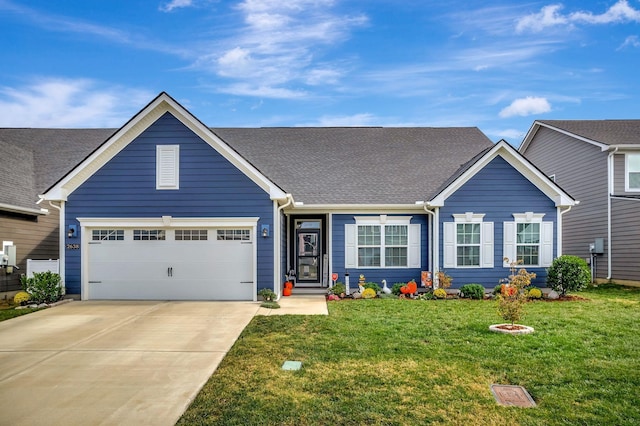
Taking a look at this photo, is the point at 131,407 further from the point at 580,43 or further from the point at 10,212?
the point at 580,43

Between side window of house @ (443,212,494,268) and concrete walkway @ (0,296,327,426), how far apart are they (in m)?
4.77

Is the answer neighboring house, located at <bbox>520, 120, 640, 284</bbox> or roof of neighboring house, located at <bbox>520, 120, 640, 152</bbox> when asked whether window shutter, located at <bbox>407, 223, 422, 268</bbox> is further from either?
roof of neighboring house, located at <bbox>520, 120, 640, 152</bbox>

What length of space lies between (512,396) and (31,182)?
16.1m

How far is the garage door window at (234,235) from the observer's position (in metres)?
13.2

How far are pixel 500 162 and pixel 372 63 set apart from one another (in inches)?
239

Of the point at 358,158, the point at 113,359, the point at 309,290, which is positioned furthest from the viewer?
the point at 358,158

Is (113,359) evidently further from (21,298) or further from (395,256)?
(395,256)

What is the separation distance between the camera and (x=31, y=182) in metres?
15.7

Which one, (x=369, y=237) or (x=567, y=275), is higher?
→ (x=369, y=237)

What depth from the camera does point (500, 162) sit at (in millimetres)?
14375

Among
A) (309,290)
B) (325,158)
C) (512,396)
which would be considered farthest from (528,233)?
(512,396)

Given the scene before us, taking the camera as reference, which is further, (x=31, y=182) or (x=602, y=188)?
(x=602, y=188)

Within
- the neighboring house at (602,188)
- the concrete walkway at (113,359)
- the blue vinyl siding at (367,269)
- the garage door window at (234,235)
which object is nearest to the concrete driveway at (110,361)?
the concrete walkway at (113,359)

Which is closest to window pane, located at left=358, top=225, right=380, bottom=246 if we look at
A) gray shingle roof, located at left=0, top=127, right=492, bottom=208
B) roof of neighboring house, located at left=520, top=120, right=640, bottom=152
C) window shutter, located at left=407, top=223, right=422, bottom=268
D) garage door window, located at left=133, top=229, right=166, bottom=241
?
gray shingle roof, located at left=0, top=127, right=492, bottom=208
